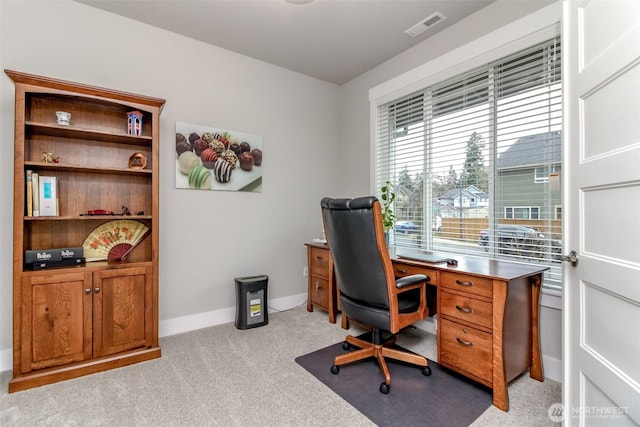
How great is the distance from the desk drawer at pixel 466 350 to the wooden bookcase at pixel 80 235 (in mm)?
2089

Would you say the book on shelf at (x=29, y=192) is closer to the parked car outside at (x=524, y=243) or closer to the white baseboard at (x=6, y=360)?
the white baseboard at (x=6, y=360)

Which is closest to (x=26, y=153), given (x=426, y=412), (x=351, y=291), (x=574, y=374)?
(x=351, y=291)

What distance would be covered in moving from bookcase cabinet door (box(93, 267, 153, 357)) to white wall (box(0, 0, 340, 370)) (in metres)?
0.42

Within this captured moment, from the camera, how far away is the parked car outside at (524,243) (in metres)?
2.04

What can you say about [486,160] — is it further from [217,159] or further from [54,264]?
[54,264]

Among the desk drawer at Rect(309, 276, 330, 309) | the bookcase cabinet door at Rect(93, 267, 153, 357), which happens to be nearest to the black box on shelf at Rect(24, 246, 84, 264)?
the bookcase cabinet door at Rect(93, 267, 153, 357)

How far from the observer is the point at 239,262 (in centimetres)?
311

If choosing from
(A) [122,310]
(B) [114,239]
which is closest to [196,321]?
(A) [122,310]

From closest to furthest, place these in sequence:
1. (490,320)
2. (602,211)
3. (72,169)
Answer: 1. (602,211)
2. (490,320)
3. (72,169)

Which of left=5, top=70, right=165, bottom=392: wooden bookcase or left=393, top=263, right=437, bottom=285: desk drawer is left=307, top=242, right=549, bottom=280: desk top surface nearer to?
left=393, top=263, right=437, bottom=285: desk drawer

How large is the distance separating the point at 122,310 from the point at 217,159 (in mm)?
1517

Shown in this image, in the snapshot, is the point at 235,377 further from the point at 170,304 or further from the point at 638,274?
the point at 638,274

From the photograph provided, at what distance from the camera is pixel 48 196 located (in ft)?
6.74

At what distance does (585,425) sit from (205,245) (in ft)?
9.22
